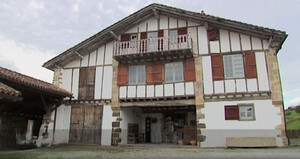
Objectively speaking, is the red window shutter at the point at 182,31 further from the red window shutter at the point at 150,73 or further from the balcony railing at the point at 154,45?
the red window shutter at the point at 150,73

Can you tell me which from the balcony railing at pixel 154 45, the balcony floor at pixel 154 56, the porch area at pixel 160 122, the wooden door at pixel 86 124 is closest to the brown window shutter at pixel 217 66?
the balcony floor at pixel 154 56

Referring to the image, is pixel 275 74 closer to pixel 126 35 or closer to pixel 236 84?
pixel 236 84

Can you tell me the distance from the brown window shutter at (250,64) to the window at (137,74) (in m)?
5.14

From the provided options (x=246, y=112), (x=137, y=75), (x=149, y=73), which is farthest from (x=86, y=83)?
(x=246, y=112)

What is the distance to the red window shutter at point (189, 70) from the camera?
39.5 feet

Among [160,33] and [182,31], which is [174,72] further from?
[160,33]

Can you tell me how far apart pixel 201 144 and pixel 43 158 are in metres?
6.83

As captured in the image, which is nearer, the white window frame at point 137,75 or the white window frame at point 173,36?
the white window frame at point 173,36

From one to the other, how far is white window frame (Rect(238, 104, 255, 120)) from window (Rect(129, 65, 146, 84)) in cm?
504

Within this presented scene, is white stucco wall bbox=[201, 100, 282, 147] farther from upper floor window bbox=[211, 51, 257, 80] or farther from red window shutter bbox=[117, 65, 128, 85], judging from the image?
red window shutter bbox=[117, 65, 128, 85]

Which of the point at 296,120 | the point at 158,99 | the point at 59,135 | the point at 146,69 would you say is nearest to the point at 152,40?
the point at 146,69

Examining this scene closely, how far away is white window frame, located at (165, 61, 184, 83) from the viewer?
12359mm

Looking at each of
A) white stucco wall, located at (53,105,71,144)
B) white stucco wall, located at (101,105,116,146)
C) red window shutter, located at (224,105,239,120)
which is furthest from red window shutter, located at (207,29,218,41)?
white stucco wall, located at (53,105,71,144)

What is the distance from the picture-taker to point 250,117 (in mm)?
10992
